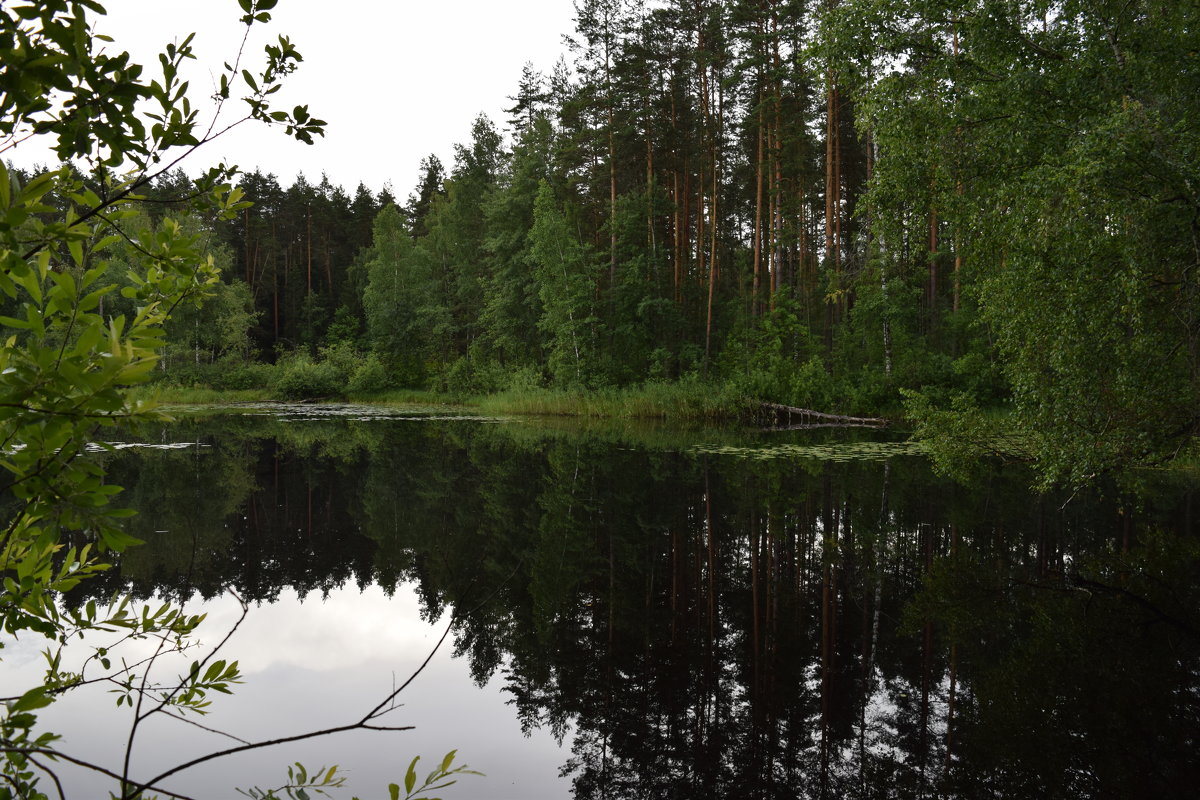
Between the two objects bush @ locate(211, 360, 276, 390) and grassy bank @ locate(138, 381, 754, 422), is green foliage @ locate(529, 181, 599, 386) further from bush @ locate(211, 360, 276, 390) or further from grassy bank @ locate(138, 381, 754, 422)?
bush @ locate(211, 360, 276, 390)

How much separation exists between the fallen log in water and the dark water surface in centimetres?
1064

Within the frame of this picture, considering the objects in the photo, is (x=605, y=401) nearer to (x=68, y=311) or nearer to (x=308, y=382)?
(x=308, y=382)

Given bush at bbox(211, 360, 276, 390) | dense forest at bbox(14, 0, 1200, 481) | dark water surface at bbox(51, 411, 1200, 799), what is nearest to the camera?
dark water surface at bbox(51, 411, 1200, 799)

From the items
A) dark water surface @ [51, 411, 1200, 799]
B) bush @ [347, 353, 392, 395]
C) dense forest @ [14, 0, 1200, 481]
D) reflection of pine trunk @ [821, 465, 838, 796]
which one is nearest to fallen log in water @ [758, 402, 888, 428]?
dense forest @ [14, 0, 1200, 481]

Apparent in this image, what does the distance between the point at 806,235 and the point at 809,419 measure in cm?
1292

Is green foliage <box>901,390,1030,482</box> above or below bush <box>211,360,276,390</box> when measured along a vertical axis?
below

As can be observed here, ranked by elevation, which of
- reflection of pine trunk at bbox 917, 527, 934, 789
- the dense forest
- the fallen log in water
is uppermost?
the dense forest

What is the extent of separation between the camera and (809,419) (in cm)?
2462

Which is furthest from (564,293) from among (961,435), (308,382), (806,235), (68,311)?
(68,311)

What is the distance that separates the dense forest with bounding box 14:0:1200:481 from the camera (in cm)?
709

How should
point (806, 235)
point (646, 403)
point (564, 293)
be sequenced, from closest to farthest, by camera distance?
point (646, 403) → point (564, 293) → point (806, 235)

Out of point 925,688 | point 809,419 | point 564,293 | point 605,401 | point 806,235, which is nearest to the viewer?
point 925,688

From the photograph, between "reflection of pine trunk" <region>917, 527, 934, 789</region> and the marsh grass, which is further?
the marsh grass

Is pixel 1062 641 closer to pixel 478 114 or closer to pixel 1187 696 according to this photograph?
pixel 1187 696
